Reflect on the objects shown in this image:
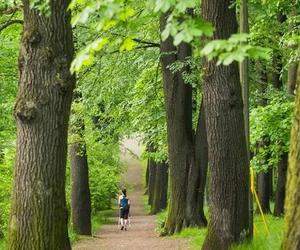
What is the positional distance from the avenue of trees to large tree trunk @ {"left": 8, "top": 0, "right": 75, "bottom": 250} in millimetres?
14

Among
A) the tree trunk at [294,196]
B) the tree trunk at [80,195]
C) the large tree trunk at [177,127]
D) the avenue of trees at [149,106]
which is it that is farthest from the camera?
the tree trunk at [80,195]

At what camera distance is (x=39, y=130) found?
24.0ft

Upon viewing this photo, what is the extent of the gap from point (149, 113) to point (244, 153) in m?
10.6

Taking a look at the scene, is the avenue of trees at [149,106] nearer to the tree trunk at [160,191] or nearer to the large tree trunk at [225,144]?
the large tree trunk at [225,144]

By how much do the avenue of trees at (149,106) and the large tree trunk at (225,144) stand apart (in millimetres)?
16

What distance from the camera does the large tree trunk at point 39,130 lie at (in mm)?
7250

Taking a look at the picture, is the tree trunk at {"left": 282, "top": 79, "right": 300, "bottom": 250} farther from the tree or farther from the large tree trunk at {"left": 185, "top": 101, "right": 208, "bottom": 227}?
the tree

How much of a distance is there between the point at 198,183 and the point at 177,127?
1.71 meters

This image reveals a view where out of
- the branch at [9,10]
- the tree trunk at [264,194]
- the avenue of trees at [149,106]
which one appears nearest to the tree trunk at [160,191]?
the avenue of trees at [149,106]

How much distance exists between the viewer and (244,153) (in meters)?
9.64

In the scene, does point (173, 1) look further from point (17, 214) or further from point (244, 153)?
point (244, 153)

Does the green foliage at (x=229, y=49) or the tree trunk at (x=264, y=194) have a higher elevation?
the green foliage at (x=229, y=49)

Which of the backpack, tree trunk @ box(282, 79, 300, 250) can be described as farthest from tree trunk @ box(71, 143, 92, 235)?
tree trunk @ box(282, 79, 300, 250)

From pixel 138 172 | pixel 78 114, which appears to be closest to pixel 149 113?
pixel 78 114
